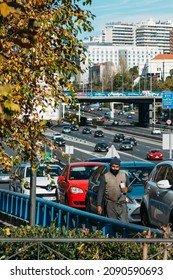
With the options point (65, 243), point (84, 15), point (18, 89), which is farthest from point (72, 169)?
point (65, 243)

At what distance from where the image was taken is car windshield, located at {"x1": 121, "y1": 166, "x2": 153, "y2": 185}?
814 inches

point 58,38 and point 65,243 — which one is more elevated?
point 58,38

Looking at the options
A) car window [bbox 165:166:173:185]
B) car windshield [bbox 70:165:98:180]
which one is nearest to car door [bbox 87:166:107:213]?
car windshield [bbox 70:165:98:180]

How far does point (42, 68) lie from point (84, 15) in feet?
4.64

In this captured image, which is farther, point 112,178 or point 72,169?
point 72,169

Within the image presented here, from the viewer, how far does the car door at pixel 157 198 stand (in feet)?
51.0

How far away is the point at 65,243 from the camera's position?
29.9 feet

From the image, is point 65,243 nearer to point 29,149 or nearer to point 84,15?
point 29,149

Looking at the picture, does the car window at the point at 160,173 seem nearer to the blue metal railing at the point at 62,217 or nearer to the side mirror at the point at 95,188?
the blue metal railing at the point at 62,217

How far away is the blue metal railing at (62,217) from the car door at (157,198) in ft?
3.57

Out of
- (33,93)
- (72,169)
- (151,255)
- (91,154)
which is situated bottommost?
(91,154)

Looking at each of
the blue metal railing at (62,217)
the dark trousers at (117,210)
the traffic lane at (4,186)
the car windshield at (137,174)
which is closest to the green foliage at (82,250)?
the blue metal railing at (62,217)
